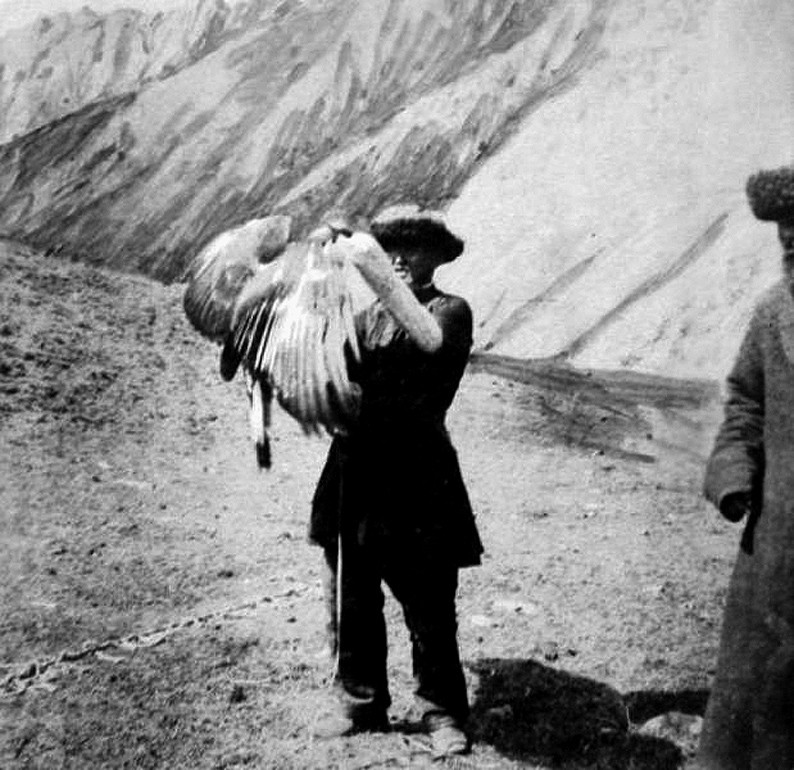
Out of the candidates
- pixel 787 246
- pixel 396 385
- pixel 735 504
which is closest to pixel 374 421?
pixel 396 385

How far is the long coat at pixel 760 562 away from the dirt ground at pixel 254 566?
322 mm

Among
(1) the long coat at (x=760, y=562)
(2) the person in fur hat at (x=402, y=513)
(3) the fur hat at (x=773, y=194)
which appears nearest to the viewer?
(1) the long coat at (x=760, y=562)

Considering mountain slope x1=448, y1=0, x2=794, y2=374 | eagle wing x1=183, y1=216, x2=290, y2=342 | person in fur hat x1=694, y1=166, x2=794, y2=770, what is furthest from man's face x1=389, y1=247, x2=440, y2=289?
mountain slope x1=448, y1=0, x2=794, y2=374

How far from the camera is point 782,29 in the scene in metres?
2.63

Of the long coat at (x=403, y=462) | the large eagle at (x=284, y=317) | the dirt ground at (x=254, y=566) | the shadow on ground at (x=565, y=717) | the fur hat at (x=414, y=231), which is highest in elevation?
the fur hat at (x=414, y=231)

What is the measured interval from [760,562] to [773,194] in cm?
60

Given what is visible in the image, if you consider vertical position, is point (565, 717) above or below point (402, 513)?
below

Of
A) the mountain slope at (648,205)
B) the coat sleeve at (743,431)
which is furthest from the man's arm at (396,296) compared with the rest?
A: the mountain slope at (648,205)

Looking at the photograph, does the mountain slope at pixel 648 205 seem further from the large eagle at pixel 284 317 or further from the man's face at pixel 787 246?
the large eagle at pixel 284 317

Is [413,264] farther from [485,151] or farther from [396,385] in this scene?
[485,151]

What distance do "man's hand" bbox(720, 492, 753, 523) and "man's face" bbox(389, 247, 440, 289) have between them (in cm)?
63

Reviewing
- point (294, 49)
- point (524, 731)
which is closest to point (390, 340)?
point (524, 731)

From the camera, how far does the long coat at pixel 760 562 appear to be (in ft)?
5.23

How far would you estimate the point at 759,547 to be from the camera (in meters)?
1.62
